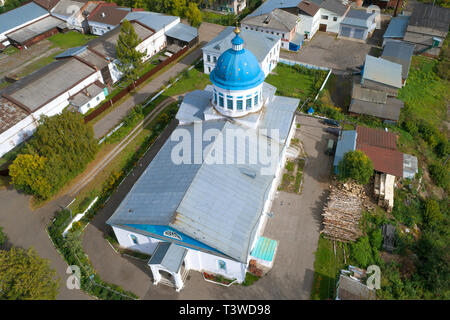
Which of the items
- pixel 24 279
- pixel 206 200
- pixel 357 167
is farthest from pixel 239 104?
pixel 24 279

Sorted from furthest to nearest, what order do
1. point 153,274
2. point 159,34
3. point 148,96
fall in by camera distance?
point 159,34 → point 148,96 → point 153,274

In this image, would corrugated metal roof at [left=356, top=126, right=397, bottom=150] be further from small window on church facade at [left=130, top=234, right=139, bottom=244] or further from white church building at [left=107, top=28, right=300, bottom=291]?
small window on church facade at [left=130, top=234, right=139, bottom=244]

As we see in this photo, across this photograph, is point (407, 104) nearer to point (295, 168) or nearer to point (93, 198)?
point (295, 168)

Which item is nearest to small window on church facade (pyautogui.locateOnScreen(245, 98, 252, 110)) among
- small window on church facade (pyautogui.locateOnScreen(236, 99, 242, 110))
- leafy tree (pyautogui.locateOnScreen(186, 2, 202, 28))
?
small window on church facade (pyautogui.locateOnScreen(236, 99, 242, 110))

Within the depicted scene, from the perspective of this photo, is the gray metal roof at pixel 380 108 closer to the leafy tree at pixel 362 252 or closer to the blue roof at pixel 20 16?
the leafy tree at pixel 362 252

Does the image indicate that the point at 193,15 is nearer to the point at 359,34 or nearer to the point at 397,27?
the point at 359,34

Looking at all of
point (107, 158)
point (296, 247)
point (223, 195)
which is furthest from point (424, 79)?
point (107, 158)

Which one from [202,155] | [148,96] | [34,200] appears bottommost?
[34,200]
